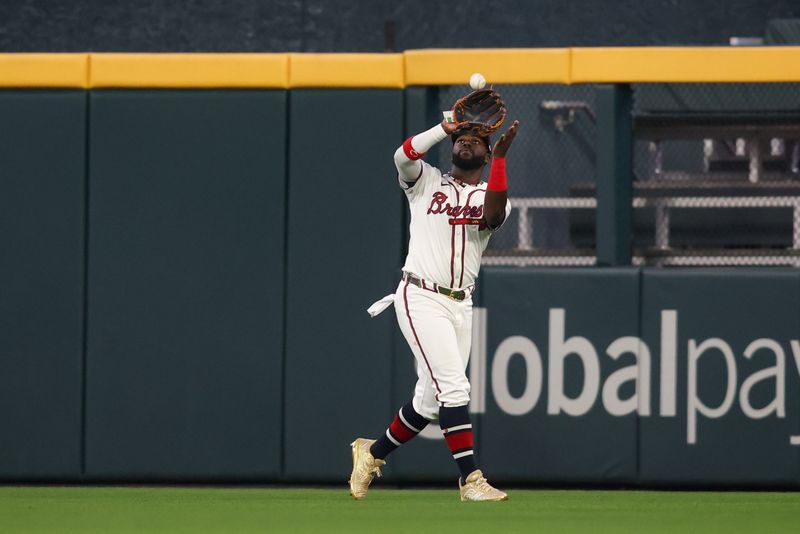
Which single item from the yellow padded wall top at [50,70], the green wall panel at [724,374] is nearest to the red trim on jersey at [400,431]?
the green wall panel at [724,374]

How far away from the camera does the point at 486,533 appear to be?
482 cm

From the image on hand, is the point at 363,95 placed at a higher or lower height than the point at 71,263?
higher

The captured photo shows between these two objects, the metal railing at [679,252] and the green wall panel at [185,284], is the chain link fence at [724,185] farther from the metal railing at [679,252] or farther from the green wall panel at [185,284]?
the green wall panel at [185,284]

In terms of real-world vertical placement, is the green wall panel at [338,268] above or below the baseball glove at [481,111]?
below

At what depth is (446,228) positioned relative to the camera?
6.01m

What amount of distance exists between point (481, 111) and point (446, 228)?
A: 535 mm

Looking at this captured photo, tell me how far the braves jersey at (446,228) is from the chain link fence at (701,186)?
52.0 inches

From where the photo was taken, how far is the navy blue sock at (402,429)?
20.0 ft

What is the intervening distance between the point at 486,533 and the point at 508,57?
2.97 metres

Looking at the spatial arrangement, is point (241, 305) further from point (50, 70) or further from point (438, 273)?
point (50, 70)

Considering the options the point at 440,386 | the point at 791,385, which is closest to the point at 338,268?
the point at 440,386

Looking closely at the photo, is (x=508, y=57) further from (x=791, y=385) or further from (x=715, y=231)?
(x=791, y=385)

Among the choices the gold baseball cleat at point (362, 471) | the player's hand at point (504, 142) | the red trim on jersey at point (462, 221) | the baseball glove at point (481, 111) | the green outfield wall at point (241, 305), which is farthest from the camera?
the green outfield wall at point (241, 305)

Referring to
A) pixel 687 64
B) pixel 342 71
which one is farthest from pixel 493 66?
pixel 687 64
